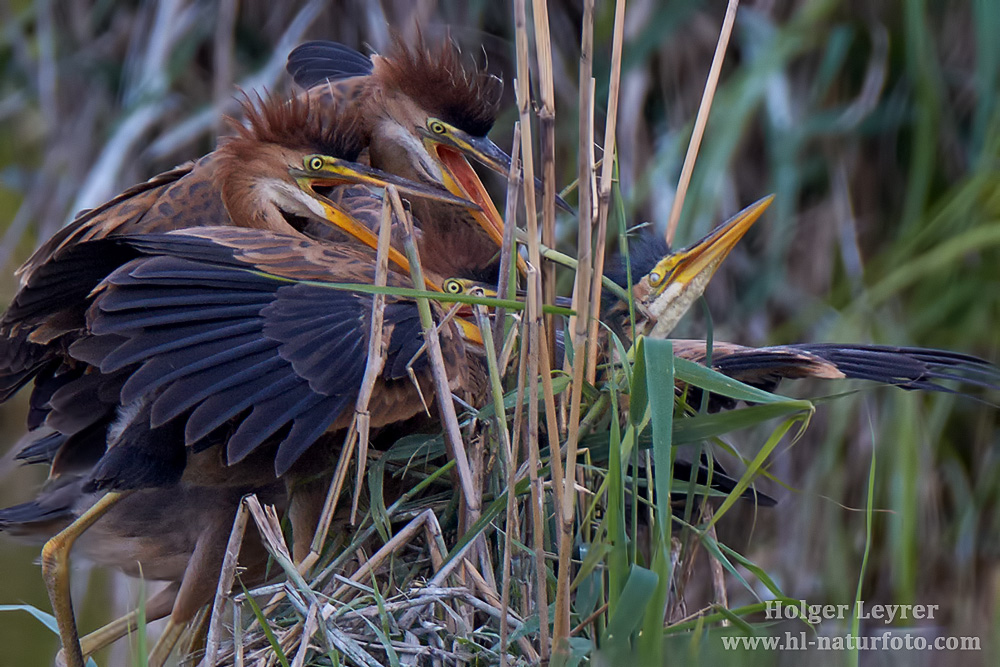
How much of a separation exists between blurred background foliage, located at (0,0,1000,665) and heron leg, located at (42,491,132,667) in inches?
36.4

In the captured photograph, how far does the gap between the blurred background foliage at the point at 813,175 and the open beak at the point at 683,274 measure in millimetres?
502

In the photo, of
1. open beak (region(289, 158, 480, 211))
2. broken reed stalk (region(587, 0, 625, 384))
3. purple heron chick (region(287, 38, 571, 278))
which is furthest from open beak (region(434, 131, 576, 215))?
broken reed stalk (region(587, 0, 625, 384))

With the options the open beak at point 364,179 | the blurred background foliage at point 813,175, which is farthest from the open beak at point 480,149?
the blurred background foliage at point 813,175

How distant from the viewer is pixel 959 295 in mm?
1973

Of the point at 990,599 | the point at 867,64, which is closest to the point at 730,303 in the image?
the point at 867,64

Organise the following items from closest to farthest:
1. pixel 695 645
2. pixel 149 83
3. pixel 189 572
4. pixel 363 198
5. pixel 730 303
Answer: pixel 695 645 < pixel 189 572 < pixel 363 198 < pixel 730 303 < pixel 149 83

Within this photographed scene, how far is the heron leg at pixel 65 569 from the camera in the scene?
4.45 ft

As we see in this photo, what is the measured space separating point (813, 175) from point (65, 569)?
145 centimetres

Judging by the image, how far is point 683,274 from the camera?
1.41 meters

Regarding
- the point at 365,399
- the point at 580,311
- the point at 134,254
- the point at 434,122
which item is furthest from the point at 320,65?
the point at 580,311

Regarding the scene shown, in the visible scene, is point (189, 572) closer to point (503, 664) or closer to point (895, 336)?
point (503, 664)

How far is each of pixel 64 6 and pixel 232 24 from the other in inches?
16.6

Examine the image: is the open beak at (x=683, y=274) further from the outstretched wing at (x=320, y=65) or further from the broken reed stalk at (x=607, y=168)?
the outstretched wing at (x=320, y=65)

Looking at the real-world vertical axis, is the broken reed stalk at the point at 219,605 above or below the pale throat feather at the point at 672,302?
below
